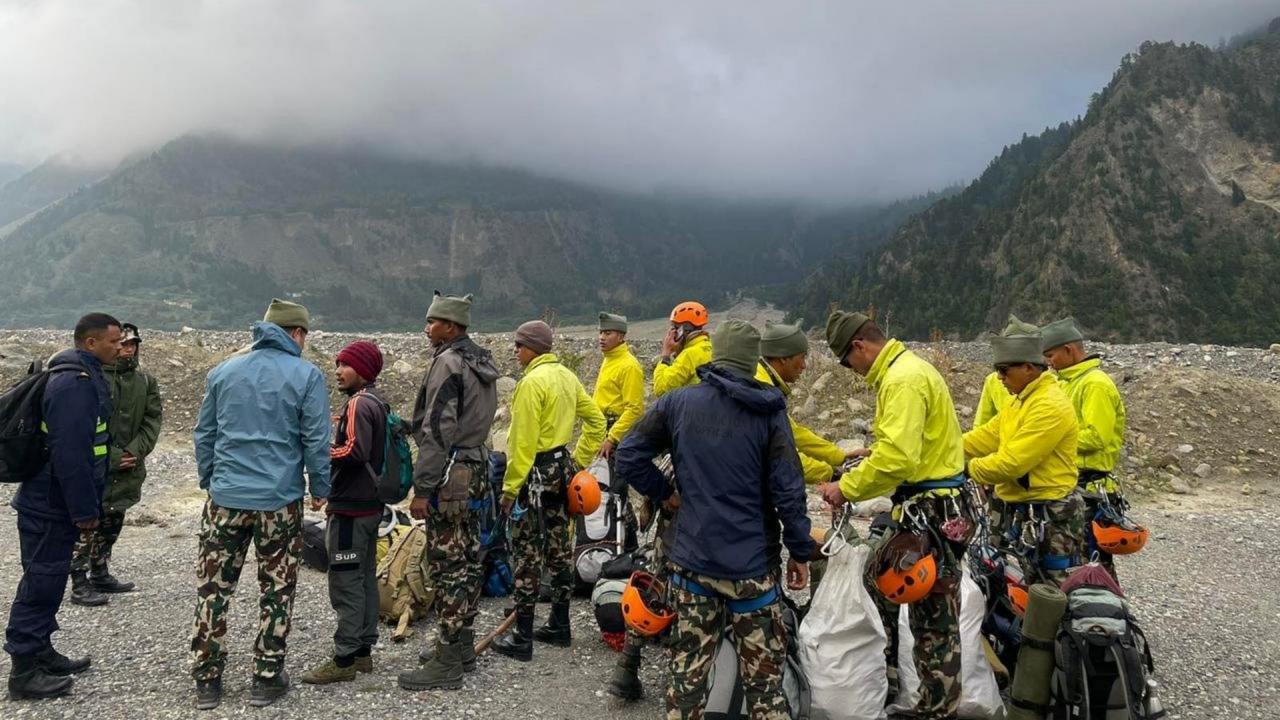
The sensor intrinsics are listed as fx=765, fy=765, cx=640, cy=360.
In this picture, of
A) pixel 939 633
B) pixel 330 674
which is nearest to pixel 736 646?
pixel 939 633

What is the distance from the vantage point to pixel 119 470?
6992 millimetres

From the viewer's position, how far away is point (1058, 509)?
5.21 metres

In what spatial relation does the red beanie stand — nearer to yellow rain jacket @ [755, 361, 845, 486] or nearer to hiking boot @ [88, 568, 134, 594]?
yellow rain jacket @ [755, 361, 845, 486]

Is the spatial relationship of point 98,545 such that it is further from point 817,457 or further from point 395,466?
point 817,457

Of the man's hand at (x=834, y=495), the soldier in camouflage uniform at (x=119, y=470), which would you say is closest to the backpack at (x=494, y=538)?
the man's hand at (x=834, y=495)

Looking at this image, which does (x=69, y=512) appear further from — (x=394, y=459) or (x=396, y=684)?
(x=396, y=684)

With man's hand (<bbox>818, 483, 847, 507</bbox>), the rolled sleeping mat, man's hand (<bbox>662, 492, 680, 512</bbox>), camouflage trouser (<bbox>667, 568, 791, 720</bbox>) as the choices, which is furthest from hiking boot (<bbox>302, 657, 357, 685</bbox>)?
the rolled sleeping mat

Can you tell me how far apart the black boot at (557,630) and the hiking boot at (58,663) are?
319 cm

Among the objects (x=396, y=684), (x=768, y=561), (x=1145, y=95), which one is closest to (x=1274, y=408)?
(x=768, y=561)

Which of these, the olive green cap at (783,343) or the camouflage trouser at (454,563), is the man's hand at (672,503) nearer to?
the olive green cap at (783,343)

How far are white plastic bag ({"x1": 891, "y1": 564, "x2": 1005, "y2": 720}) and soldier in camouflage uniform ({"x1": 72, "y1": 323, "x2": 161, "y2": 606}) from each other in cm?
664

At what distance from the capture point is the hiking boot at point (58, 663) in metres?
5.05

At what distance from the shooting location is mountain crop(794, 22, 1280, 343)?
2960 inches

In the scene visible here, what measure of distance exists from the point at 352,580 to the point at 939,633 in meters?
3.87
